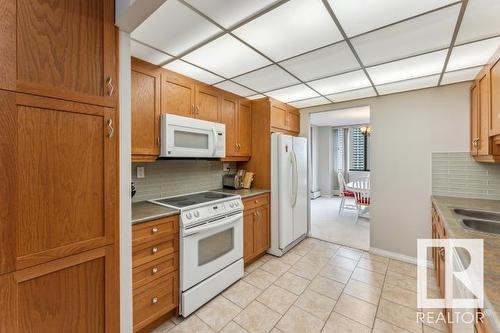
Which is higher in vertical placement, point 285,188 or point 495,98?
point 495,98

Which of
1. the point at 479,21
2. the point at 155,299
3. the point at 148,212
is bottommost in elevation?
the point at 155,299

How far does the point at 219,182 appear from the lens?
3.20 meters

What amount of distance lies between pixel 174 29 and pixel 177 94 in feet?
2.72

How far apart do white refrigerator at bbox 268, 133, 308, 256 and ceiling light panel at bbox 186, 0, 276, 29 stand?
1775 mm

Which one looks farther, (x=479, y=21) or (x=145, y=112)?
(x=145, y=112)

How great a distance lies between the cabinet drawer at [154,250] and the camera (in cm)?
163

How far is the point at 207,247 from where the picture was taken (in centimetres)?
210

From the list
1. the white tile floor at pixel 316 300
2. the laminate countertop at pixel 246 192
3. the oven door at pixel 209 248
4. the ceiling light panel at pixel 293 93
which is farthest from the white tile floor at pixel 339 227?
the ceiling light panel at pixel 293 93

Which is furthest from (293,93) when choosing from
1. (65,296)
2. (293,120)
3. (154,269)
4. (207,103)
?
(65,296)

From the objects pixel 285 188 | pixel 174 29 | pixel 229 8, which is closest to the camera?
pixel 229 8

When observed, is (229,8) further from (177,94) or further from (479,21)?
(479,21)

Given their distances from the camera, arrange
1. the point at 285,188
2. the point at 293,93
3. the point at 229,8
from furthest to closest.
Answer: the point at 285,188 < the point at 293,93 < the point at 229,8

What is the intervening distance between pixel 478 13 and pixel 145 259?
2731mm

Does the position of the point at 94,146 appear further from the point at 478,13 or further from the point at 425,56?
the point at 425,56
